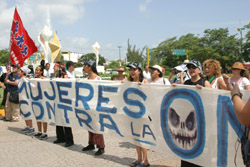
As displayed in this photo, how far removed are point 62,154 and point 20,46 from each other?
469 centimetres

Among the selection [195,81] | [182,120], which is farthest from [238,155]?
[195,81]

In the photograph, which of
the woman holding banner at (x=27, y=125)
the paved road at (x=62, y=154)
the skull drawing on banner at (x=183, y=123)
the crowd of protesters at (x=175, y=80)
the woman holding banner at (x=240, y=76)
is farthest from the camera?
the woman holding banner at (x=27, y=125)

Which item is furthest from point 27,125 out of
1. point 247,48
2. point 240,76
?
point 247,48

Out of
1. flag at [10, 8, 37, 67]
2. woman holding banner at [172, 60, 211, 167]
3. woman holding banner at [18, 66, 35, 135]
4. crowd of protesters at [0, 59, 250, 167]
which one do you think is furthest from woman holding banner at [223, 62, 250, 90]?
flag at [10, 8, 37, 67]

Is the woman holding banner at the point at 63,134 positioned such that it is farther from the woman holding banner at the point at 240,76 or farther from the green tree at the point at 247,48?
the green tree at the point at 247,48

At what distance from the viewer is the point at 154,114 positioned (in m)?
3.96

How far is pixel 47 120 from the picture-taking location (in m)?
5.91

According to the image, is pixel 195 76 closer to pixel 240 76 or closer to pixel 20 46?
pixel 240 76

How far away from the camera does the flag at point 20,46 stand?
834cm

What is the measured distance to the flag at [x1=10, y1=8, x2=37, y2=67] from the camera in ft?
27.4

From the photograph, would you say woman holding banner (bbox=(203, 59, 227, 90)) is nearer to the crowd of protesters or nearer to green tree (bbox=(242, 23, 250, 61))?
the crowd of protesters

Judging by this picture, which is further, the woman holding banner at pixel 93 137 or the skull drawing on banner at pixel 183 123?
the woman holding banner at pixel 93 137

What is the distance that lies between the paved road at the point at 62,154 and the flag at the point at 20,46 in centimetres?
289

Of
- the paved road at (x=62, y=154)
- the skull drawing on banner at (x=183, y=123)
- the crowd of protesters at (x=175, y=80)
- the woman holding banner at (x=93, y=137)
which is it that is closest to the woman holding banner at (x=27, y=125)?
the crowd of protesters at (x=175, y=80)
